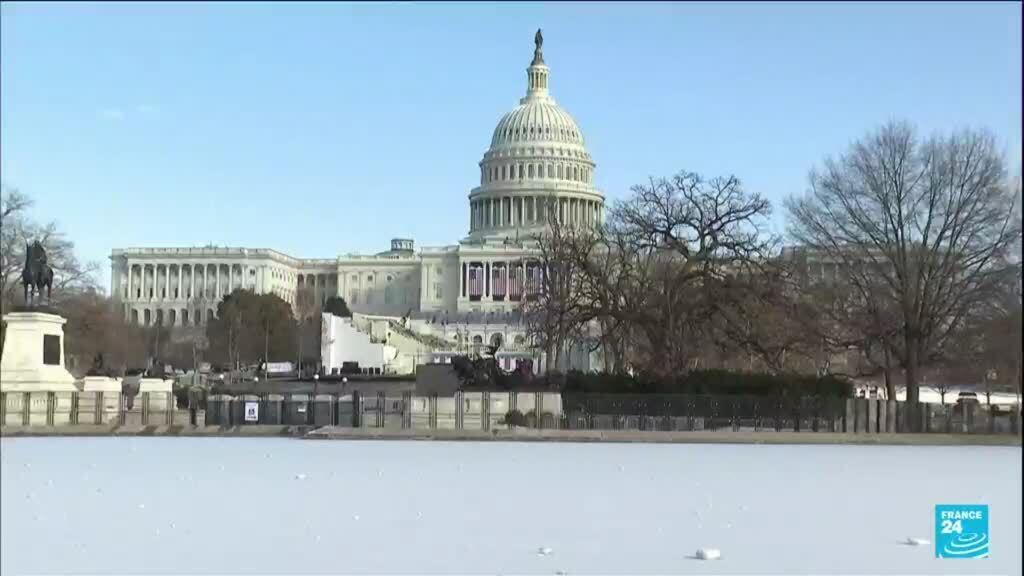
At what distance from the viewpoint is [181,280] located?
15950cm

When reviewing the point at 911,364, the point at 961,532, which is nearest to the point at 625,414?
the point at 911,364

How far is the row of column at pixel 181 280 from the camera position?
158625 mm

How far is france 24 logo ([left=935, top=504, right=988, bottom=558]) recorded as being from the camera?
11469 mm

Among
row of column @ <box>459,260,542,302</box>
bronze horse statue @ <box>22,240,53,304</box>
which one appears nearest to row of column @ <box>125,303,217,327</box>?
row of column @ <box>459,260,542,302</box>

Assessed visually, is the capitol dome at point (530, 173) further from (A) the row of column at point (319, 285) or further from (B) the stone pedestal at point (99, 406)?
(B) the stone pedestal at point (99, 406)

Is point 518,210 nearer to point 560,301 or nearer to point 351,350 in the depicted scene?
point 351,350

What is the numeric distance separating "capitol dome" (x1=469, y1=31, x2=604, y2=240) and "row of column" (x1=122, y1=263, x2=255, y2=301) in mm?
28761

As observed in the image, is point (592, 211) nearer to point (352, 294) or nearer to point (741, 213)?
point (352, 294)

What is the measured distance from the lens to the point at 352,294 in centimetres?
16875

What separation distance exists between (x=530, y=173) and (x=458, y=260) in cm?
1317

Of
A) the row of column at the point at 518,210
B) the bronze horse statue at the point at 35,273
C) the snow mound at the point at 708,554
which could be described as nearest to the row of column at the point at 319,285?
the row of column at the point at 518,210

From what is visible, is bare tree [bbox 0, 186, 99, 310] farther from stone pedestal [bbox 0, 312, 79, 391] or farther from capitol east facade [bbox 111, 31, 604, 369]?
capitol east facade [bbox 111, 31, 604, 369]

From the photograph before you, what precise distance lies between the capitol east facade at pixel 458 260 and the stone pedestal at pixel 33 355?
107375 mm

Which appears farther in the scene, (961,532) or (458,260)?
(458,260)
